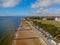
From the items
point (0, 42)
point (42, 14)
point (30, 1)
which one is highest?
point (30, 1)

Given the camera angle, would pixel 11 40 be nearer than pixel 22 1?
No

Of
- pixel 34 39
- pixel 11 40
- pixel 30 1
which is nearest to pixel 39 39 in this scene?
pixel 34 39

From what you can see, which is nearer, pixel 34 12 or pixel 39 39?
pixel 34 12

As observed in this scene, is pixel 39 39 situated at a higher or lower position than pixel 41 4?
lower

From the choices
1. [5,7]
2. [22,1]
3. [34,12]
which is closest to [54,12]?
[34,12]

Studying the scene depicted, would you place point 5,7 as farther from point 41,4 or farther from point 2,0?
point 41,4

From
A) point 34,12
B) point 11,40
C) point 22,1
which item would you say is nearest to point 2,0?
point 22,1

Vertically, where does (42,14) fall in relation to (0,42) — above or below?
above

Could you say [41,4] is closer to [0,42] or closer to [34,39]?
[34,39]
